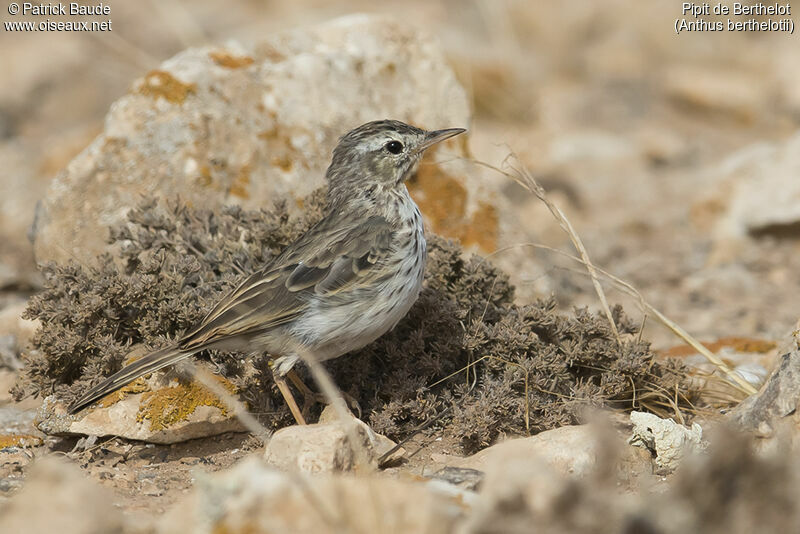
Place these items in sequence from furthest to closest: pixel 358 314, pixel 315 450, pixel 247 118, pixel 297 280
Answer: pixel 247 118, pixel 297 280, pixel 358 314, pixel 315 450

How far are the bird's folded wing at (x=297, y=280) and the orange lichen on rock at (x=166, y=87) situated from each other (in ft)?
7.94

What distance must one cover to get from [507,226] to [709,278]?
2753 millimetres

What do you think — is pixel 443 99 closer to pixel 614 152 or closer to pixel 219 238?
pixel 219 238

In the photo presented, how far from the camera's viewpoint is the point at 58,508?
3117mm

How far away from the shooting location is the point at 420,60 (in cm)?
805

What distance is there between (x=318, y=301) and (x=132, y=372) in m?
1.11

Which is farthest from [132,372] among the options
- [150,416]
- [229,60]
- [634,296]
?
[229,60]

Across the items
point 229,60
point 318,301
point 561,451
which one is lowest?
point 561,451

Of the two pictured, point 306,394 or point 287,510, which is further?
point 306,394

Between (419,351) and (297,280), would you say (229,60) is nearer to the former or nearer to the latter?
(297,280)

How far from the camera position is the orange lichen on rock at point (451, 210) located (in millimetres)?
7438

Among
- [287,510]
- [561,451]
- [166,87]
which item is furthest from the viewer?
[166,87]

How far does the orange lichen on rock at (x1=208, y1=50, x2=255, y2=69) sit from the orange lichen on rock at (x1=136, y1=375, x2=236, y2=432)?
10.6 ft

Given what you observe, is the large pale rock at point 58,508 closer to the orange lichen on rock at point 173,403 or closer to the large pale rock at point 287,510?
the large pale rock at point 287,510
